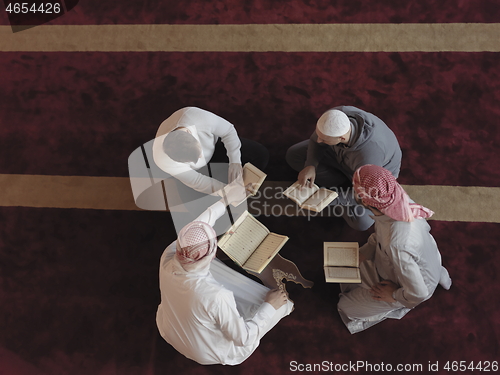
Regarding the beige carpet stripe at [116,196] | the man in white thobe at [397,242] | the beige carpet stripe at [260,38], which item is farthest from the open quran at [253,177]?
the beige carpet stripe at [260,38]

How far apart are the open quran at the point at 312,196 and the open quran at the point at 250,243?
312mm

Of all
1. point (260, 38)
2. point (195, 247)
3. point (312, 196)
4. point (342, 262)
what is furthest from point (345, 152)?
point (260, 38)

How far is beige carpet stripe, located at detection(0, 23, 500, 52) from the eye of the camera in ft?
12.5

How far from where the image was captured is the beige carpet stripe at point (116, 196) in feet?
11.0

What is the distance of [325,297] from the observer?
3266 millimetres

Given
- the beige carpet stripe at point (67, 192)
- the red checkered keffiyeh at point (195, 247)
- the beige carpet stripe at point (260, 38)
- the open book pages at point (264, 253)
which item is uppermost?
the beige carpet stripe at point (260, 38)

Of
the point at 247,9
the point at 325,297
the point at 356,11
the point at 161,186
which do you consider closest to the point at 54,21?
the point at 247,9

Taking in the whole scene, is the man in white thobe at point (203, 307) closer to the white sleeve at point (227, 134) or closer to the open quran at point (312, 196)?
the white sleeve at point (227, 134)

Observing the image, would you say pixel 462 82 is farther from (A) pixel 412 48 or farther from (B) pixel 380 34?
(B) pixel 380 34

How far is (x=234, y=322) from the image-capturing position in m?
2.35

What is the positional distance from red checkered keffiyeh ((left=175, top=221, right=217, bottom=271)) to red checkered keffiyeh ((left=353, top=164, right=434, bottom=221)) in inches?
35.6

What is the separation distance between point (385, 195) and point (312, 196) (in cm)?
93

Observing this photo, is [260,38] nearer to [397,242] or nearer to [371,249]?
[371,249]

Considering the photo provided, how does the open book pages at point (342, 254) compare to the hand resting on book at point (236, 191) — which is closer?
the open book pages at point (342, 254)
